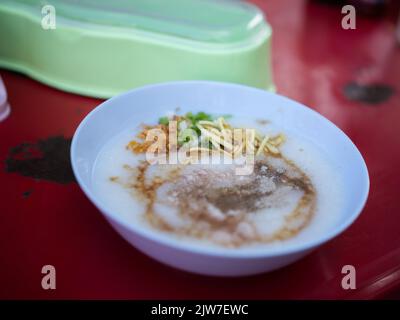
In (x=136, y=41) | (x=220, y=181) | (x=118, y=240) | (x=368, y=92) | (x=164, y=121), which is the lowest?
(x=118, y=240)

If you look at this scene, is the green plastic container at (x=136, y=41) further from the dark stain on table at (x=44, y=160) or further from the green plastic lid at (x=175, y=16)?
the dark stain on table at (x=44, y=160)

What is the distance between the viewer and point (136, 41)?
113 centimetres

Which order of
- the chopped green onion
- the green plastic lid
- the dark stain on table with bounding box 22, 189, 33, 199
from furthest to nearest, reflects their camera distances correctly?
the green plastic lid < the chopped green onion < the dark stain on table with bounding box 22, 189, 33, 199

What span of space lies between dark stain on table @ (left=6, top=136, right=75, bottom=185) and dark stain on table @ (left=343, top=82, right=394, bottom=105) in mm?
877

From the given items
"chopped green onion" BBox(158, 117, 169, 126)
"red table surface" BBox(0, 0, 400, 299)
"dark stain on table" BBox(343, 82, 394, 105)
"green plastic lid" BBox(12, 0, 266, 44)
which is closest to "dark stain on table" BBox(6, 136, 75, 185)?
"red table surface" BBox(0, 0, 400, 299)

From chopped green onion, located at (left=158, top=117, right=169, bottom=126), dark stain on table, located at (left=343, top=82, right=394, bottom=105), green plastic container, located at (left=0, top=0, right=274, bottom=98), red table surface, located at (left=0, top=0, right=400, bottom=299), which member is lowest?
red table surface, located at (left=0, top=0, right=400, bottom=299)

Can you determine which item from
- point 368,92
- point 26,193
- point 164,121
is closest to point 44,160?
point 26,193

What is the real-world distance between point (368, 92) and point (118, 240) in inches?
38.4

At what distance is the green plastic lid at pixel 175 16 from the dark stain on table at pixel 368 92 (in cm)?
39

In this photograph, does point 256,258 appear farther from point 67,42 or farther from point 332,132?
point 67,42

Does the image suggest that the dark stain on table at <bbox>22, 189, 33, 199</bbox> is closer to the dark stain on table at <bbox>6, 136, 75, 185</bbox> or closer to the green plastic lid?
the dark stain on table at <bbox>6, 136, 75, 185</bbox>

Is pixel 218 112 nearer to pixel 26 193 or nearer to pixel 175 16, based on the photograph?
pixel 175 16

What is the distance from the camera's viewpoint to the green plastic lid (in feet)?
3.68

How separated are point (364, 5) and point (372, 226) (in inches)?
50.2
